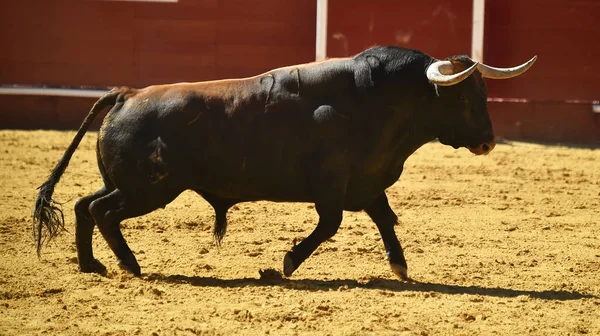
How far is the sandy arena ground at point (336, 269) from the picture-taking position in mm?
4117

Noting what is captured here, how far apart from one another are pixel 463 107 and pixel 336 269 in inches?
40.6

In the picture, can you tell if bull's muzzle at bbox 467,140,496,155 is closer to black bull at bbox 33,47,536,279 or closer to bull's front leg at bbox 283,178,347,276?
black bull at bbox 33,47,536,279

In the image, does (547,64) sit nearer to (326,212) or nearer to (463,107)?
(463,107)

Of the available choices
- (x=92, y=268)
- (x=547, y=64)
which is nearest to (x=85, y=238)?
(x=92, y=268)

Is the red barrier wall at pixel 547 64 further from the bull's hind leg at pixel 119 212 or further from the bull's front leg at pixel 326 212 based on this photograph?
the bull's hind leg at pixel 119 212

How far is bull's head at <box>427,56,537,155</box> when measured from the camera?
5000 mm

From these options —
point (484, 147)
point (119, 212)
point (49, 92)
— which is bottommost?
point (49, 92)

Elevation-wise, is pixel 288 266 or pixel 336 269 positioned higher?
pixel 288 266

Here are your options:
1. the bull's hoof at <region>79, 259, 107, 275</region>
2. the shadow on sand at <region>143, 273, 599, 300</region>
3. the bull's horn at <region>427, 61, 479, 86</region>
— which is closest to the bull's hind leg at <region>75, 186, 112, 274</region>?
the bull's hoof at <region>79, 259, 107, 275</region>

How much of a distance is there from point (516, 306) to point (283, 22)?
7.73 m

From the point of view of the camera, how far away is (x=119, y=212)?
4996 mm

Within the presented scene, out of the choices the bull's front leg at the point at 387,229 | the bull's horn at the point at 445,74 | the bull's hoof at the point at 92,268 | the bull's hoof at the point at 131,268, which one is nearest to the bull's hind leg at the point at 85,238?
the bull's hoof at the point at 92,268

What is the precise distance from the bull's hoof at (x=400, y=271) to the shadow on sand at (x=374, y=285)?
71 millimetres

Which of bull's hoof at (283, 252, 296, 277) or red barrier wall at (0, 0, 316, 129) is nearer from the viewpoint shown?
bull's hoof at (283, 252, 296, 277)
